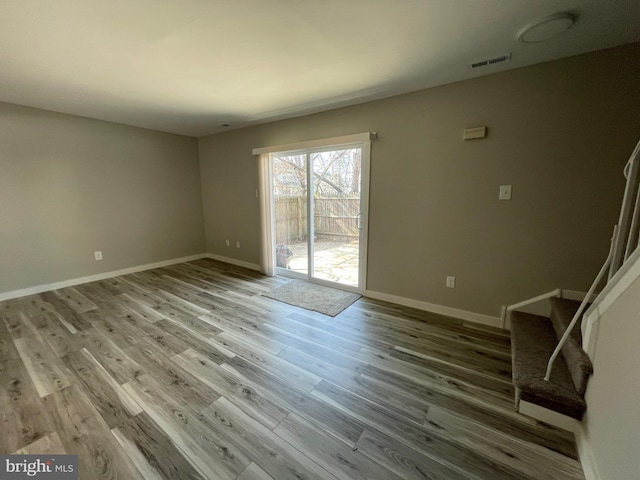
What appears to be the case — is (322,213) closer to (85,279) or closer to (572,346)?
(572,346)

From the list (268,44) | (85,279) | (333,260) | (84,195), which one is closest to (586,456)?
(333,260)

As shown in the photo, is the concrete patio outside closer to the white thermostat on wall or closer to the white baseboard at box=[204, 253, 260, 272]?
the white baseboard at box=[204, 253, 260, 272]

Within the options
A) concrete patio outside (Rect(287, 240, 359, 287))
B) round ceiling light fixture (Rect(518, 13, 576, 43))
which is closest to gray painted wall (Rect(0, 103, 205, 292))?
concrete patio outside (Rect(287, 240, 359, 287))

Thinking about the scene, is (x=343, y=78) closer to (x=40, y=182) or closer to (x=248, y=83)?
(x=248, y=83)

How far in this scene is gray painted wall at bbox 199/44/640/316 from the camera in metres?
1.88

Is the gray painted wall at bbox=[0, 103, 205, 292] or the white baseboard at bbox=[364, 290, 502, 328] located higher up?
the gray painted wall at bbox=[0, 103, 205, 292]

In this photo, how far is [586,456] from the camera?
1.22m

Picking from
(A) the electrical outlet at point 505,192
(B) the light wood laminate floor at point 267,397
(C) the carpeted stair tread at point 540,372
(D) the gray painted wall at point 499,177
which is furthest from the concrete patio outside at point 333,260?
(C) the carpeted stair tread at point 540,372

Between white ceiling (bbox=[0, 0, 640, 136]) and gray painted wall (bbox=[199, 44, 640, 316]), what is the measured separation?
21 cm

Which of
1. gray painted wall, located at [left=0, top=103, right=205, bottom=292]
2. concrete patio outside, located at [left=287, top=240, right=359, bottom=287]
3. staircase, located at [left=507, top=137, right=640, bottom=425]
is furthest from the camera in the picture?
concrete patio outside, located at [left=287, top=240, right=359, bottom=287]

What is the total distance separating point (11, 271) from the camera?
3109 mm

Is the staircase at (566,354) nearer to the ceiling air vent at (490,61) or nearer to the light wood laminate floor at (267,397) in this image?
the light wood laminate floor at (267,397)

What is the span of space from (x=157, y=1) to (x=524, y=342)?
3.26 metres

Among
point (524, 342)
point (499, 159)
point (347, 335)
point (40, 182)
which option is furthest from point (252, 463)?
point (40, 182)
